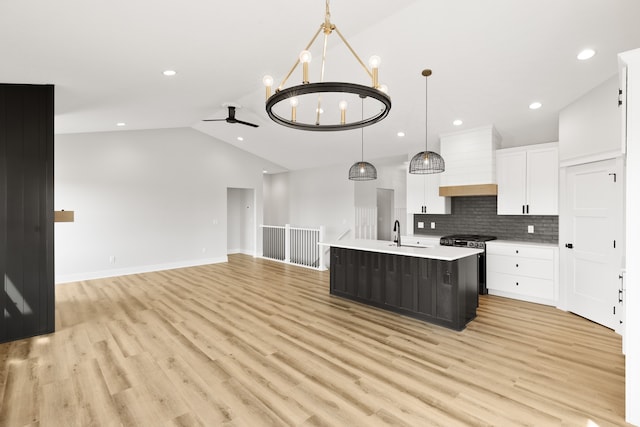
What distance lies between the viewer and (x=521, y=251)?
5020mm

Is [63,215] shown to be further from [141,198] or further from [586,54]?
[586,54]

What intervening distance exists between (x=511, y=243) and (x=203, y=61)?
5136 mm

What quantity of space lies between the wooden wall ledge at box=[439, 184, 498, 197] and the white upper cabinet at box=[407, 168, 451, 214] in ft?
0.85

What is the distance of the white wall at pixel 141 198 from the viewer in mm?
6395

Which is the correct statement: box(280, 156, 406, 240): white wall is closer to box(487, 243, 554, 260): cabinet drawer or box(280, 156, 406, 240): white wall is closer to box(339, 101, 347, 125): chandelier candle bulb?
box(487, 243, 554, 260): cabinet drawer

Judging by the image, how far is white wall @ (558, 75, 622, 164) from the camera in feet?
11.9

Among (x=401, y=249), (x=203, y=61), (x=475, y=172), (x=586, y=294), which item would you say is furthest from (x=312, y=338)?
(x=475, y=172)

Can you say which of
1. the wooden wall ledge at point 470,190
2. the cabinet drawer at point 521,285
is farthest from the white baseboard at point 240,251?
the cabinet drawer at point 521,285

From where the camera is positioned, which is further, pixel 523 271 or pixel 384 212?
pixel 384 212

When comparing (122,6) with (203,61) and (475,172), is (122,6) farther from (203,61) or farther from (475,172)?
(475,172)

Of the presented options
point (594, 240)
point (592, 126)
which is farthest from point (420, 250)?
point (592, 126)

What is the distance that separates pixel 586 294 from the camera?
4223 millimetres

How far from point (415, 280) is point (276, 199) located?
7624 mm

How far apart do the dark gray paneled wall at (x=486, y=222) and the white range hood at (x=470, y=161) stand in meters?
0.53
